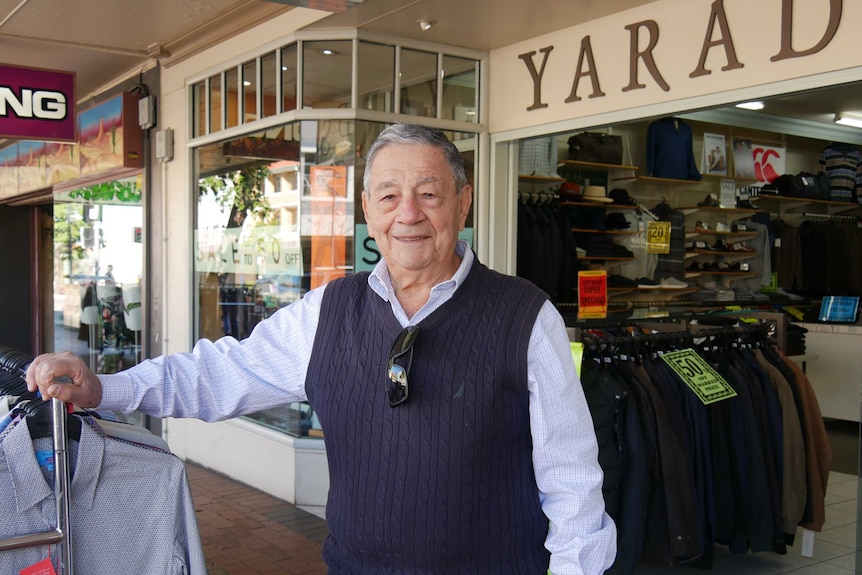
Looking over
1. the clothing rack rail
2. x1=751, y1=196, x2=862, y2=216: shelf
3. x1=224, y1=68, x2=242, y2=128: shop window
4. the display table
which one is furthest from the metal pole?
x1=751, y1=196, x2=862, y2=216: shelf

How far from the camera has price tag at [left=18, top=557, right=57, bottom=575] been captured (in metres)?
1.76

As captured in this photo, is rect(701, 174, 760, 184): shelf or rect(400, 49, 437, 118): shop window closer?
rect(400, 49, 437, 118): shop window

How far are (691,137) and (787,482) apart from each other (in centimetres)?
529

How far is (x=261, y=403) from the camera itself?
6.86ft

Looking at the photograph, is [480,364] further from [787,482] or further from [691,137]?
[691,137]

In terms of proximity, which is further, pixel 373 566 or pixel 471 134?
pixel 471 134

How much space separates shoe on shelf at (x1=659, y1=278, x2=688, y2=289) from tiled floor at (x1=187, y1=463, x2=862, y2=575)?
306 cm

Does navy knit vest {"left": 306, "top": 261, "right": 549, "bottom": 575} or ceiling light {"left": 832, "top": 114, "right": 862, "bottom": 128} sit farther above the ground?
ceiling light {"left": 832, "top": 114, "right": 862, "bottom": 128}

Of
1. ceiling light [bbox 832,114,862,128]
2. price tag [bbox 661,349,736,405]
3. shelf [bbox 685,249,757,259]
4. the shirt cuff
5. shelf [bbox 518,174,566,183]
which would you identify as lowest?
price tag [bbox 661,349,736,405]

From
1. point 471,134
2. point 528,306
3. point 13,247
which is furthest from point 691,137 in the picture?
point 13,247

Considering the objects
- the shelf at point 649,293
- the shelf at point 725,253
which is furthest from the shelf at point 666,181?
the shelf at point 649,293

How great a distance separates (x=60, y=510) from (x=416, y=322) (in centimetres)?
85

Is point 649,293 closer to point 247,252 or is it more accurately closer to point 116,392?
point 247,252

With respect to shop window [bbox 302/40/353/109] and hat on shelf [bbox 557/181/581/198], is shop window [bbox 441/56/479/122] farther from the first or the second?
hat on shelf [bbox 557/181/581/198]
